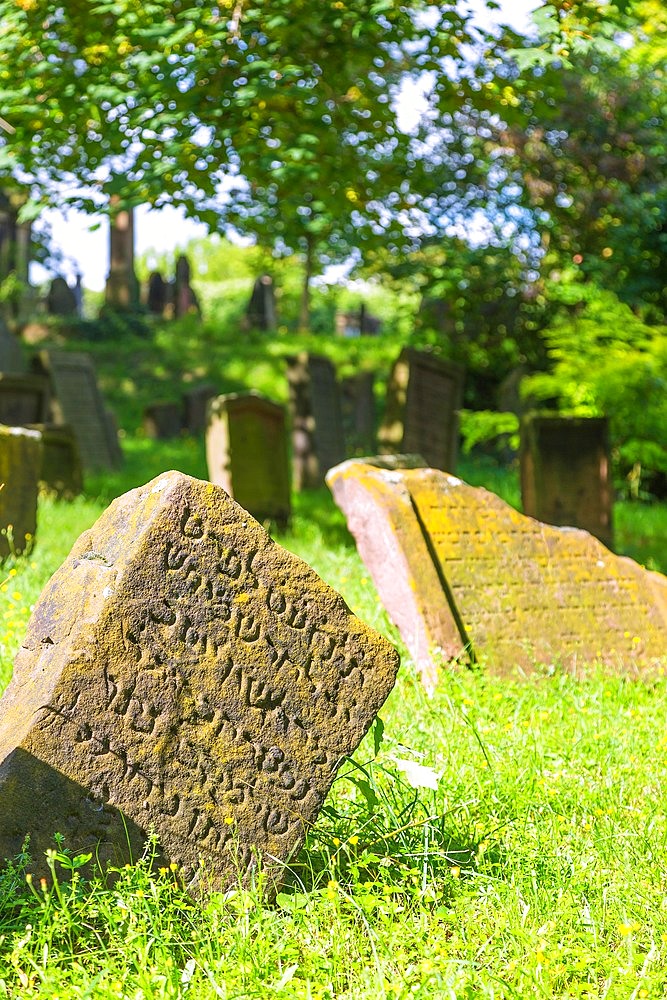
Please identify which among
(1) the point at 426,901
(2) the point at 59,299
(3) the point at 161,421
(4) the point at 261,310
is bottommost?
(1) the point at 426,901

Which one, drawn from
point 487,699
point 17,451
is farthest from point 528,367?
point 487,699

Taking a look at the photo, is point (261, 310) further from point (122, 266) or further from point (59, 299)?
point (59, 299)

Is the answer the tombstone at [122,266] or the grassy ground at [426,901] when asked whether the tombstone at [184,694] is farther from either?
the tombstone at [122,266]

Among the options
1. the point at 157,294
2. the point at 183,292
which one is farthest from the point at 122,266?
the point at 157,294

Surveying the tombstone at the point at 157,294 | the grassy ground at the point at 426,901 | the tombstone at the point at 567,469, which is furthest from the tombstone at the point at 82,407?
the tombstone at the point at 157,294

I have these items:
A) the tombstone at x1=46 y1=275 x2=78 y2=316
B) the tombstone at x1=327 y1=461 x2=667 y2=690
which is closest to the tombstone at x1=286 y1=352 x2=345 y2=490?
the tombstone at x1=327 y1=461 x2=667 y2=690

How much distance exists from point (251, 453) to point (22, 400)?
3957 millimetres

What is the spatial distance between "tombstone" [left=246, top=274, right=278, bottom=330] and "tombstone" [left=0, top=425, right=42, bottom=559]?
19868mm

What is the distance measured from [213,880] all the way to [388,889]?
1.66 feet

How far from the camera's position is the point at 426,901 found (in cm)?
300

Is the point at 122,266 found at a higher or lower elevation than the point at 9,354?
higher

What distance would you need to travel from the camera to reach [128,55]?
917 cm

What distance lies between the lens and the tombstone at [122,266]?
26734 mm

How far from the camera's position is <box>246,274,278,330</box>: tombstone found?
27188 mm
